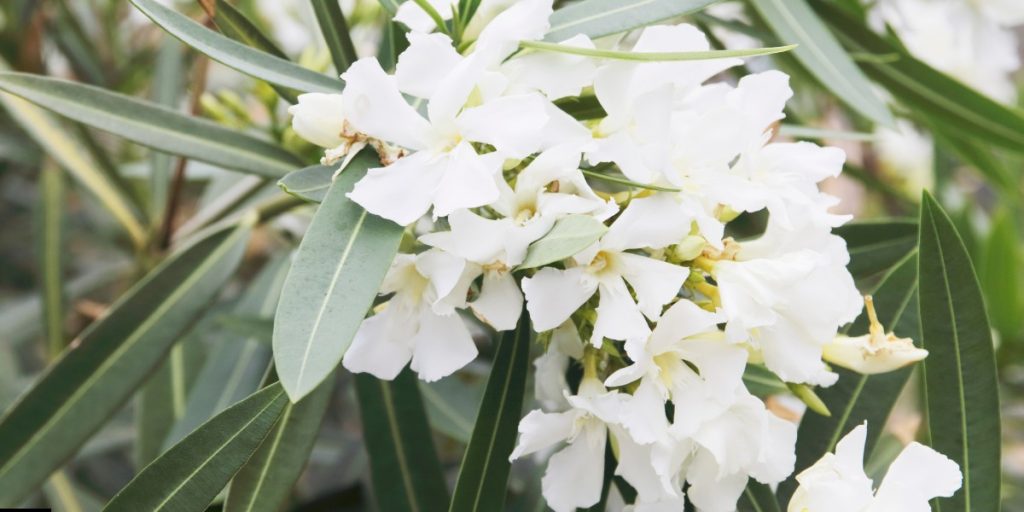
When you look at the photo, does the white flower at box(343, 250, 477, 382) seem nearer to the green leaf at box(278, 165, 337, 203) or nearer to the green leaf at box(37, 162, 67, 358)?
the green leaf at box(278, 165, 337, 203)

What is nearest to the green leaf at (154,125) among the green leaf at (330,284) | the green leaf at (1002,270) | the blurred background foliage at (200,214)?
the blurred background foliage at (200,214)

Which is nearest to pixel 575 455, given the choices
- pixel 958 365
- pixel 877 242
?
pixel 958 365

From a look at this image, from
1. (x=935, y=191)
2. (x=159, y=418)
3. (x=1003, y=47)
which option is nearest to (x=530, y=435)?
(x=159, y=418)

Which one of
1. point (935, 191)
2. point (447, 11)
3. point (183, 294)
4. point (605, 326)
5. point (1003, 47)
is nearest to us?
point (605, 326)

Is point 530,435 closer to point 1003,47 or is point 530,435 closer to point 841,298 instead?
point 841,298

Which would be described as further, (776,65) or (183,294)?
(776,65)

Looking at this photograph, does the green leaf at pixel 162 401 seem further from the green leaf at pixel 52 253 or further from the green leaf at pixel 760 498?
the green leaf at pixel 760 498

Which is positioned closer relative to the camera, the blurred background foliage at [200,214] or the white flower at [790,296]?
the white flower at [790,296]
